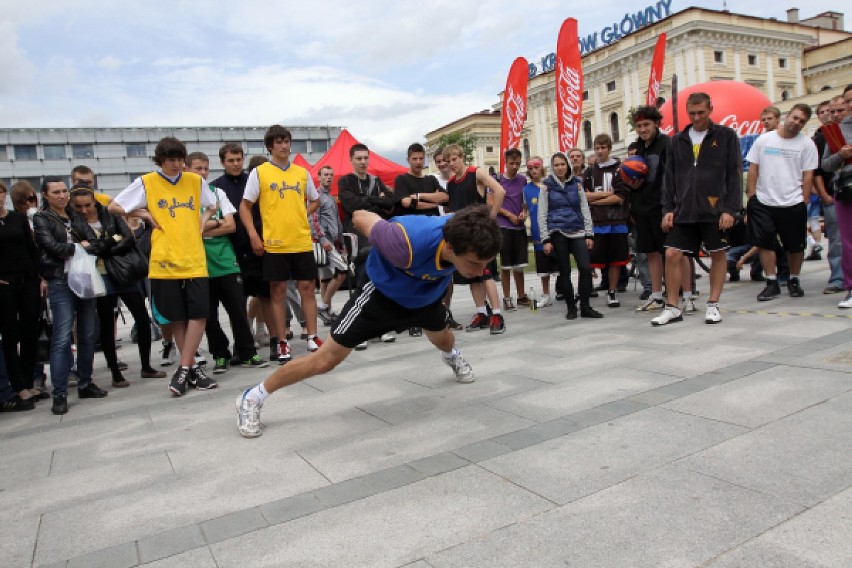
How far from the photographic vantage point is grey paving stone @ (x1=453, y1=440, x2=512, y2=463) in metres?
3.20

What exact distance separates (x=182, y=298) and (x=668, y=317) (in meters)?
4.66

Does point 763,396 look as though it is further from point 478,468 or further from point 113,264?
point 113,264

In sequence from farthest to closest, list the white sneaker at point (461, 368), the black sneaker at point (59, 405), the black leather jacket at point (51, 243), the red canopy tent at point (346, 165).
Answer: the red canopy tent at point (346, 165)
the black leather jacket at point (51, 243)
the black sneaker at point (59, 405)
the white sneaker at point (461, 368)

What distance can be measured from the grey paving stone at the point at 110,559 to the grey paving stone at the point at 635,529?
119cm

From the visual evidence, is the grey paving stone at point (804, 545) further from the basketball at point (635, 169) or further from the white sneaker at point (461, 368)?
the basketball at point (635, 169)

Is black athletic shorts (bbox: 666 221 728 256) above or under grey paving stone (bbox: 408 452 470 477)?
above

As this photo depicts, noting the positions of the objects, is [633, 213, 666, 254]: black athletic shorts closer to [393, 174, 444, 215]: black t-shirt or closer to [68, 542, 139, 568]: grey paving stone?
[393, 174, 444, 215]: black t-shirt

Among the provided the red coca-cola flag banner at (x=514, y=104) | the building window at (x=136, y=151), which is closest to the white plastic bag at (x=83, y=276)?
the red coca-cola flag banner at (x=514, y=104)

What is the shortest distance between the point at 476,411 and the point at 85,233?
3924mm

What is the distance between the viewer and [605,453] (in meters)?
3.07

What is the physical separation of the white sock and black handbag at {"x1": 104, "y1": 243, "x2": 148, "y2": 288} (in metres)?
2.39

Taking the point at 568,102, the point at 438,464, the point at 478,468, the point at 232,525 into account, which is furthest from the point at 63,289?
the point at 568,102

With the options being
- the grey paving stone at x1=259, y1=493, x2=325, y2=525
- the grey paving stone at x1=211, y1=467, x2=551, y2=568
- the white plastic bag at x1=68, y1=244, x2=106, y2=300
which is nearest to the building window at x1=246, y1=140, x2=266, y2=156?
the white plastic bag at x1=68, y1=244, x2=106, y2=300

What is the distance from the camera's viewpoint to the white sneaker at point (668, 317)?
20.5ft
